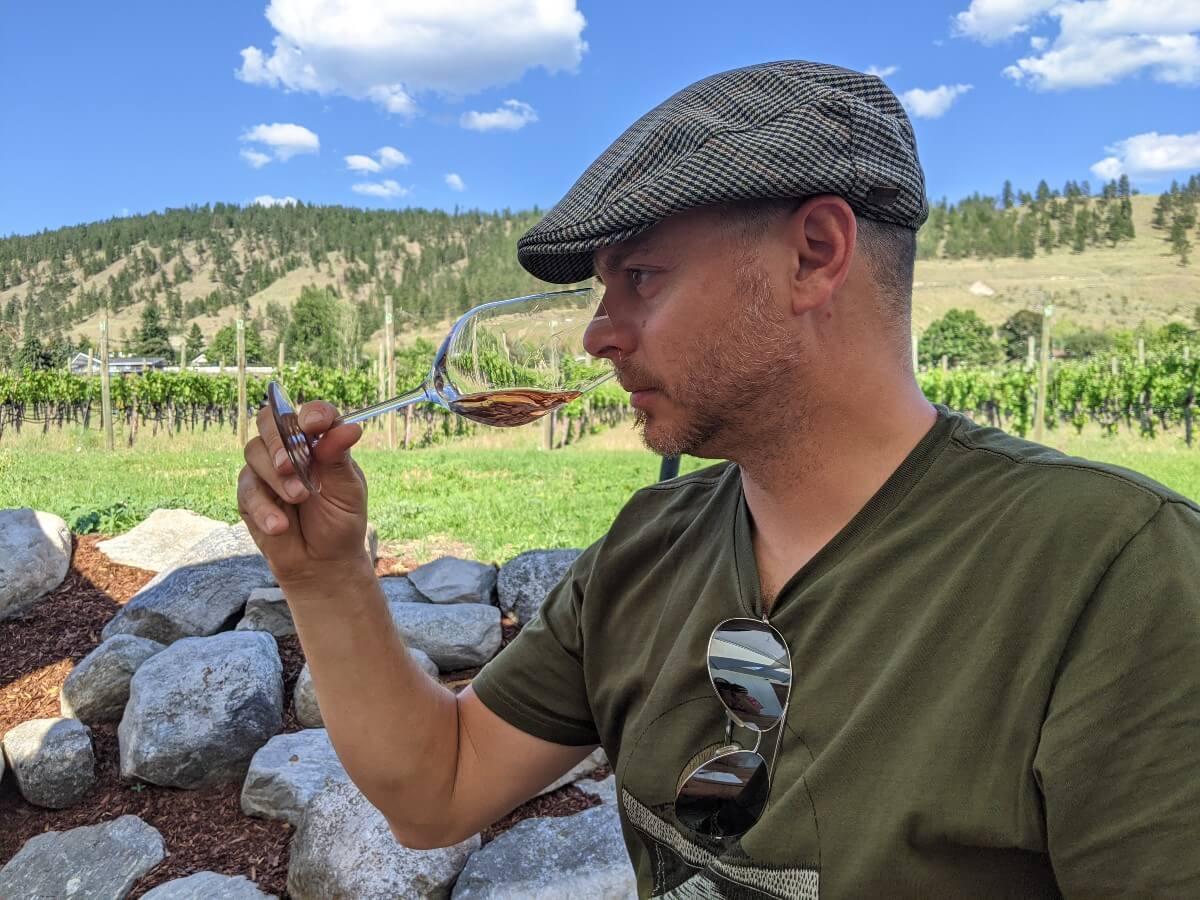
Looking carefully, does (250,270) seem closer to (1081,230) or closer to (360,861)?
(360,861)

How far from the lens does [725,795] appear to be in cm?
103

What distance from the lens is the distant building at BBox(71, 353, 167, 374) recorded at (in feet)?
19.3

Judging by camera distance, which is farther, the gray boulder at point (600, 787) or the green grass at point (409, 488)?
the green grass at point (409, 488)

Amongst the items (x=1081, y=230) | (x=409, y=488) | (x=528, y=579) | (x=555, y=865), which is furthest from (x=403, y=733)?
(x=1081, y=230)

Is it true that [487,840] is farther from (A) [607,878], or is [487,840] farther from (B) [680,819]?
(B) [680,819]

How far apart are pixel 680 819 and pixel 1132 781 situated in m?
0.51

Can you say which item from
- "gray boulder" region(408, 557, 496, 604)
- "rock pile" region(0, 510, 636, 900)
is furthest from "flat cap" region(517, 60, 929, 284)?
"gray boulder" region(408, 557, 496, 604)

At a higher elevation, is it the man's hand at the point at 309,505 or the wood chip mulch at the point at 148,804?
the man's hand at the point at 309,505

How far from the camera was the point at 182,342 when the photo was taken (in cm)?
762

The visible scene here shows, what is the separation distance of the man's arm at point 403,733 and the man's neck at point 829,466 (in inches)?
21.1

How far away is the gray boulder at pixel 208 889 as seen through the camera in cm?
253

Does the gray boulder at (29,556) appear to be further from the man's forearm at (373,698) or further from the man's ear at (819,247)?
the man's ear at (819,247)

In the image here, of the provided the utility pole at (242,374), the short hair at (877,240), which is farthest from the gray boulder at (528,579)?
the utility pole at (242,374)

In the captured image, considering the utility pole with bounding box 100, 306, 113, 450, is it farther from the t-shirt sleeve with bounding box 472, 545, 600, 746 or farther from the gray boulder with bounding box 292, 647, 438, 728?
the t-shirt sleeve with bounding box 472, 545, 600, 746
